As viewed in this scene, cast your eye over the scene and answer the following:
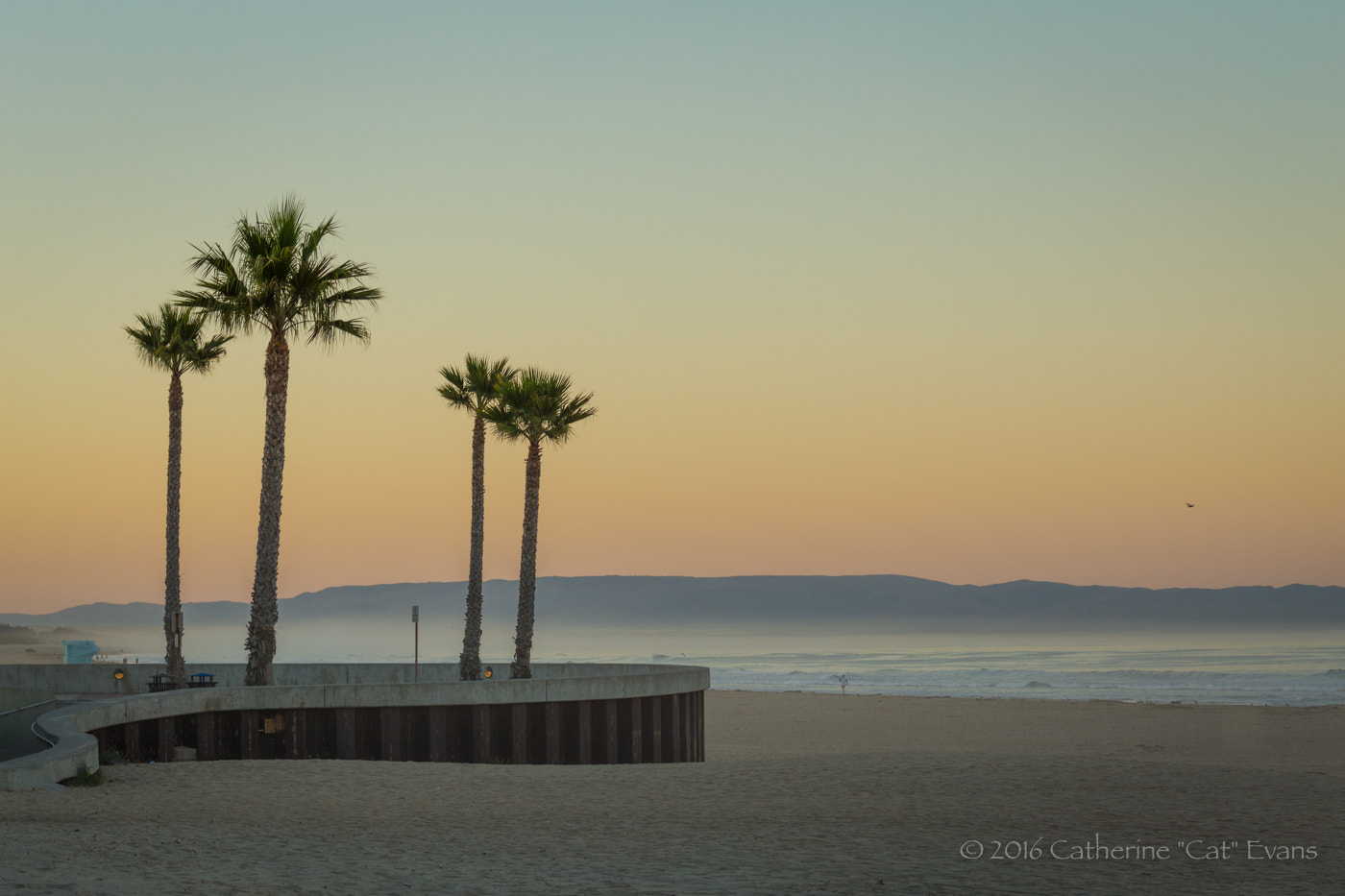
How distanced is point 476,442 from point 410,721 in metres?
11.7

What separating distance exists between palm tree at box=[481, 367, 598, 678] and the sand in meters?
11.8

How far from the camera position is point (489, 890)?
27.6 feet

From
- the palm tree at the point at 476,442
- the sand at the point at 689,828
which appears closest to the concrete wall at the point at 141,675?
the palm tree at the point at 476,442

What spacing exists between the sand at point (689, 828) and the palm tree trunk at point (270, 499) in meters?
4.98

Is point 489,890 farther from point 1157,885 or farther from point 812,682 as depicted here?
point 812,682

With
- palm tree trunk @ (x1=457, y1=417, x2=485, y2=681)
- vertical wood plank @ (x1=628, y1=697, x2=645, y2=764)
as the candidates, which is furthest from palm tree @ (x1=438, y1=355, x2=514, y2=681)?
vertical wood plank @ (x1=628, y1=697, x2=645, y2=764)

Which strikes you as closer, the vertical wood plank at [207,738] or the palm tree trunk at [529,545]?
the vertical wood plank at [207,738]

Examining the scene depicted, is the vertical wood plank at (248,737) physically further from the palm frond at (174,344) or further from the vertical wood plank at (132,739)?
the palm frond at (174,344)

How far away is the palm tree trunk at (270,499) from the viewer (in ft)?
69.6

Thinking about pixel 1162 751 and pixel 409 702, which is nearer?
pixel 409 702

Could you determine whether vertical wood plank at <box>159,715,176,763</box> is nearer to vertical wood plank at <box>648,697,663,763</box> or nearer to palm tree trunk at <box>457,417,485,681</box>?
vertical wood plank at <box>648,697,663,763</box>

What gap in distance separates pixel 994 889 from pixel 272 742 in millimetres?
12737

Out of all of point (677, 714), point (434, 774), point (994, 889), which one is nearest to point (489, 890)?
point (994, 889)

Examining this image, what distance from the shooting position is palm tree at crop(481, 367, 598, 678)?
28.9 m
